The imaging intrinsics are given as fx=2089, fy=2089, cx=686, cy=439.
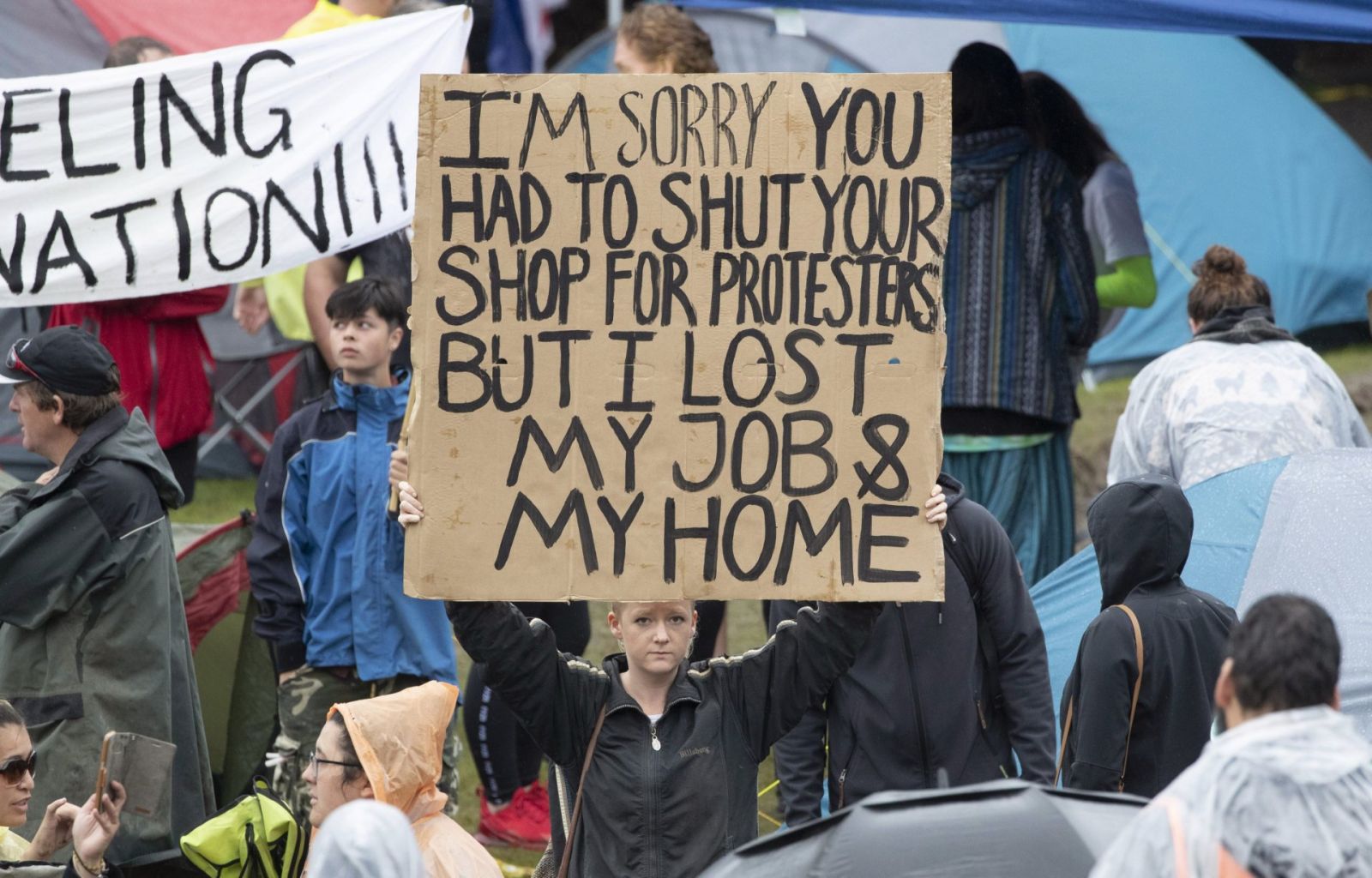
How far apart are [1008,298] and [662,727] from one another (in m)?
3.05

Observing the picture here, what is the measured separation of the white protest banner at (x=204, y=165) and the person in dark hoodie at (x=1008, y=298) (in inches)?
74.6

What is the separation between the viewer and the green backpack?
5.11 meters

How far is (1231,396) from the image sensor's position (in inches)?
261

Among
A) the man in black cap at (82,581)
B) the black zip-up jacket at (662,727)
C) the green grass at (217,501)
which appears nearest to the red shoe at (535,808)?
the man in black cap at (82,581)

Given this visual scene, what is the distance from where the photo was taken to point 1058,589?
6.76m

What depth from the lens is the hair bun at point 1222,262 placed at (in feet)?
22.0

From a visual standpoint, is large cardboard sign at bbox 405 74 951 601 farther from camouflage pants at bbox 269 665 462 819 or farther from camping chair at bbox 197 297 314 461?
camping chair at bbox 197 297 314 461

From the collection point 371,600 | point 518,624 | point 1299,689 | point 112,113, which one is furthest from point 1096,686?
point 112,113

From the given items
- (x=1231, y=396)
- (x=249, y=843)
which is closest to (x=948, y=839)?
(x=249, y=843)

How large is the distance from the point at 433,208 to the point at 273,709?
2.88 metres

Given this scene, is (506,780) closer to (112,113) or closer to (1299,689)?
(112,113)

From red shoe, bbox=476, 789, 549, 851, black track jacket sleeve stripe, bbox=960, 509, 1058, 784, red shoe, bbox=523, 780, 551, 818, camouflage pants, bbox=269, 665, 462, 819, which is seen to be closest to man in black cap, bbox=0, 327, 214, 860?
camouflage pants, bbox=269, 665, 462, 819

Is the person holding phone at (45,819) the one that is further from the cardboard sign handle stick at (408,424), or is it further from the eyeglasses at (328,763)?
the cardboard sign handle stick at (408,424)

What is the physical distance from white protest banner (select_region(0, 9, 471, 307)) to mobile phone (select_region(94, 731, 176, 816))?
2.22m
